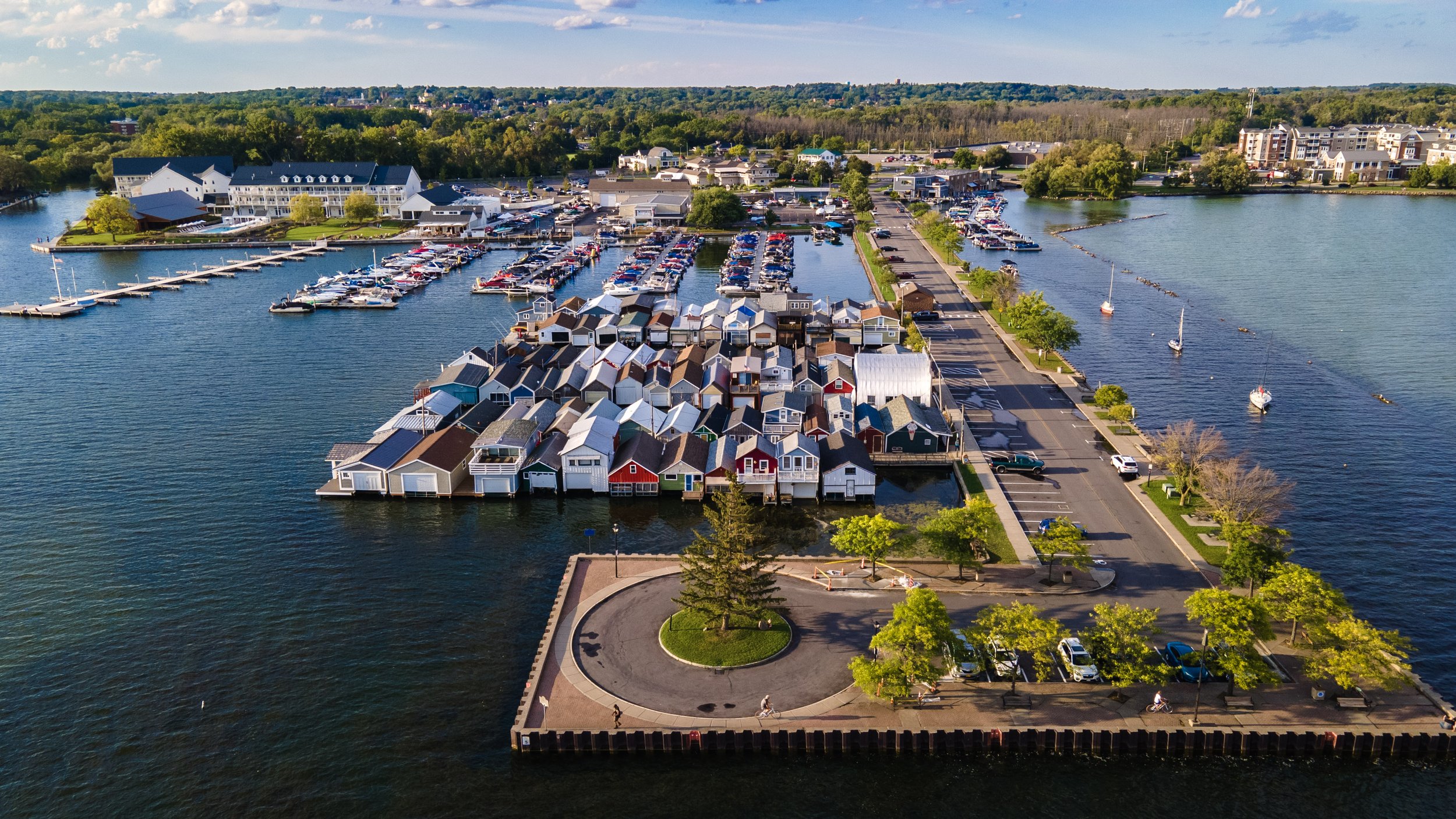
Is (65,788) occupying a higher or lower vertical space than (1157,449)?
lower

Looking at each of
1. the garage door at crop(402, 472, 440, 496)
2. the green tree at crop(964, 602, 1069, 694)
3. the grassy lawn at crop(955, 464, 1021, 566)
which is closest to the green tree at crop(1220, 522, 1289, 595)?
the grassy lawn at crop(955, 464, 1021, 566)

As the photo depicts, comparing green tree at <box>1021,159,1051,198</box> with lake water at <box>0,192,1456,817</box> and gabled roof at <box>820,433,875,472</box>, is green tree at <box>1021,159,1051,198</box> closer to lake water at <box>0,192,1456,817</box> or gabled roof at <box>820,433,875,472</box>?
lake water at <box>0,192,1456,817</box>

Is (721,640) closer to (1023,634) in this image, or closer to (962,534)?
(1023,634)

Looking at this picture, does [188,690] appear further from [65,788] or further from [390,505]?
[390,505]

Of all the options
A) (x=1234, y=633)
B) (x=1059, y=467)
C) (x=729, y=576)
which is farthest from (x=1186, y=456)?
(x=729, y=576)

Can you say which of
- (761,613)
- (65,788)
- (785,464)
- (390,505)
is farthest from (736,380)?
(65,788)

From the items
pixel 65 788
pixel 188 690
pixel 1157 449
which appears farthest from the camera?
pixel 1157 449
